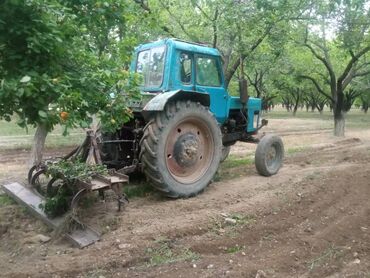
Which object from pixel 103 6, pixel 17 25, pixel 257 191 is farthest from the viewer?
pixel 257 191

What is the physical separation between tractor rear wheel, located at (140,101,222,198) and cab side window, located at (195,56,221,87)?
2.57ft

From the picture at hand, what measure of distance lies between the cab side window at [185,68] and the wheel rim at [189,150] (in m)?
0.76

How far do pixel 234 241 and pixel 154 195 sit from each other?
6.37 feet

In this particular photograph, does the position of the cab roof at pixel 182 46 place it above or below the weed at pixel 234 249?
above

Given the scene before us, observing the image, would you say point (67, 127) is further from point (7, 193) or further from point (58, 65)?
point (7, 193)

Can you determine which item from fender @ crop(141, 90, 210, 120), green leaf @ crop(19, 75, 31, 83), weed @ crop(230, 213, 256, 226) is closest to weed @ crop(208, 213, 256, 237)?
weed @ crop(230, 213, 256, 226)

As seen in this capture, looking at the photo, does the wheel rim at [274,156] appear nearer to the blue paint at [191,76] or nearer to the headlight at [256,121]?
the headlight at [256,121]

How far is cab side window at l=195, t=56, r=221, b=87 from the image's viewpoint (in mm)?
7188

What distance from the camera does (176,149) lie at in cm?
647

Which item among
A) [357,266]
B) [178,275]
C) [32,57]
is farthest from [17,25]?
[357,266]

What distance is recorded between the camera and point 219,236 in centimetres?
512

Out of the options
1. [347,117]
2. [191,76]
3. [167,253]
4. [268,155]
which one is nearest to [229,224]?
[167,253]

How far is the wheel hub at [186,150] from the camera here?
6.49 metres

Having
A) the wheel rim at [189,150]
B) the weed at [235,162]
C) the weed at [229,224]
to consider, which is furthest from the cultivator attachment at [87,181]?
the weed at [235,162]
